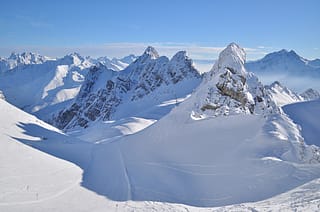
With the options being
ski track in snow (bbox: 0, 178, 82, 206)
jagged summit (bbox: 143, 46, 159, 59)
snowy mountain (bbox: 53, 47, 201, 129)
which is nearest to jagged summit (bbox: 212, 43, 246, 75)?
ski track in snow (bbox: 0, 178, 82, 206)

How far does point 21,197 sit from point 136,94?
4073 inches

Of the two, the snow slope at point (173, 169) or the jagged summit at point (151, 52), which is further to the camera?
the jagged summit at point (151, 52)

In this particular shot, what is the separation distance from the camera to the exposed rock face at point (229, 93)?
A: 28562 millimetres

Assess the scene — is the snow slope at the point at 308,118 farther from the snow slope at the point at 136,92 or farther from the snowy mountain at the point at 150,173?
the snow slope at the point at 136,92

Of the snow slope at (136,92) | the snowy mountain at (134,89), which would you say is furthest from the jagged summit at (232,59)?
the snowy mountain at (134,89)

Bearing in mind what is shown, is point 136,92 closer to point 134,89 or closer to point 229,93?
point 134,89

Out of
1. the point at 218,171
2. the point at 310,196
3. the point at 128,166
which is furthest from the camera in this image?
the point at 128,166

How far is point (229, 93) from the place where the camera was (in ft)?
104

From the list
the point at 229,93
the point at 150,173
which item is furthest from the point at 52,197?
the point at 229,93

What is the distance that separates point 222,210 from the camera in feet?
40.4

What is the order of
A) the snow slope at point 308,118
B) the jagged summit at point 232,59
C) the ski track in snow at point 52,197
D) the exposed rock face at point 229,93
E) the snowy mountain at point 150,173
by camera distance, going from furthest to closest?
the jagged summit at point 232,59 < the snow slope at point 308,118 < the exposed rock face at point 229,93 < the snowy mountain at point 150,173 < the ski track in snow at point 52,197

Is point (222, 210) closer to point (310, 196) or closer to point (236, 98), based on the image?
point (310, 196)

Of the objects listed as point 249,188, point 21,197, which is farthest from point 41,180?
point 249,188

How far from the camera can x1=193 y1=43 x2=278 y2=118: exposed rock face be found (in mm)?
28562
